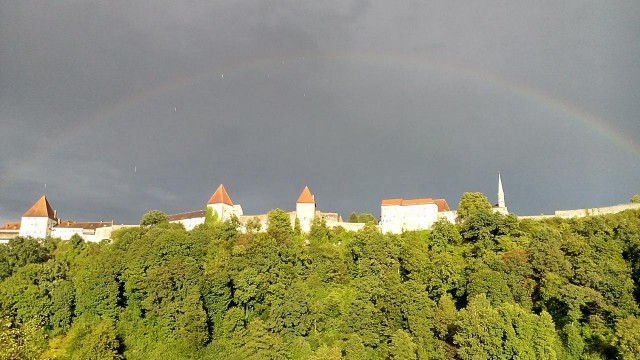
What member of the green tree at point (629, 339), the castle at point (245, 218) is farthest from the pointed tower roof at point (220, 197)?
the green tree at point (629, 339)

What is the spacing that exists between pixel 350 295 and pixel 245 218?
27.2 metres

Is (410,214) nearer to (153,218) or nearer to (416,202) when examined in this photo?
(416,202)

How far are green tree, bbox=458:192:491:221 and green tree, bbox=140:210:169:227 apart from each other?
140 feet

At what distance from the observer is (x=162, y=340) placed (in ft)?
179

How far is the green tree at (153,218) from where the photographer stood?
3095 inches

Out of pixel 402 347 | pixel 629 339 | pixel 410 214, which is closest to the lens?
pixel 629 339

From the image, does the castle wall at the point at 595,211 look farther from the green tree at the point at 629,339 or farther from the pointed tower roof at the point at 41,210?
the pointed tower roof at the point at 41,210

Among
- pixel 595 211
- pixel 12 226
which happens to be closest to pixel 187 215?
pixel 12 226

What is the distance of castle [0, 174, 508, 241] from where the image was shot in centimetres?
7462

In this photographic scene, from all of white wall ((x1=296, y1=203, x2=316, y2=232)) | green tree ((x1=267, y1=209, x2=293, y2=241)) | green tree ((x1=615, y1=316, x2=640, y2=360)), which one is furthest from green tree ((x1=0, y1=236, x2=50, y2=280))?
green tree ((x1=615, y1=316, x2=640, y2=360))

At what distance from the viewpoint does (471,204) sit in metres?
71.4

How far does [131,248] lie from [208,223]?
1460cm

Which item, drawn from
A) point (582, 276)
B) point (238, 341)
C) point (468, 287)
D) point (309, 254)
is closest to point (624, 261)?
point (582, 276)

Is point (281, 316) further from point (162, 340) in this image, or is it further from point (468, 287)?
point (468, 287)
